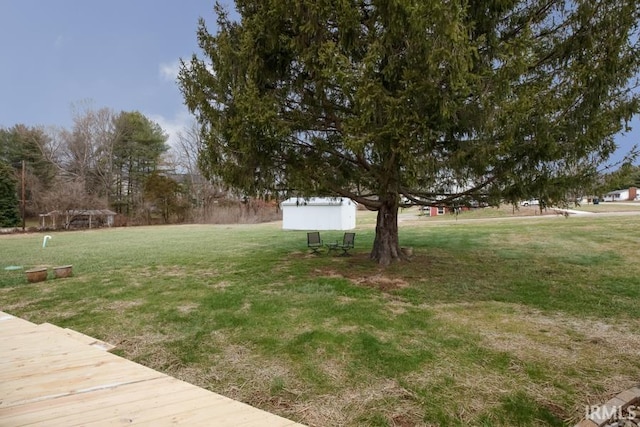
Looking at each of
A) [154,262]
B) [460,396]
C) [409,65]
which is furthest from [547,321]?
[154,262]

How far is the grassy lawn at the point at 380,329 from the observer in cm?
317

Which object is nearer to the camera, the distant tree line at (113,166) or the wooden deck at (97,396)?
the wooden deck at (97,396)

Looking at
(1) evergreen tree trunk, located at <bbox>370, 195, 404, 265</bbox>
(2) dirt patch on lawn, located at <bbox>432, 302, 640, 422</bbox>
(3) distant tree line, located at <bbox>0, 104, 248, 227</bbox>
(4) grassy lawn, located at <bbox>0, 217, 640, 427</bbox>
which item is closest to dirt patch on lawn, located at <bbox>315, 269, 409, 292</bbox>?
(4) grassy lawn, located at <bbox>0, 217, 640, 427</bbox>

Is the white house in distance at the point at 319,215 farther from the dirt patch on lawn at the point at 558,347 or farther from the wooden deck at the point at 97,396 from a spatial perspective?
the wooden deck at the point at 97,396


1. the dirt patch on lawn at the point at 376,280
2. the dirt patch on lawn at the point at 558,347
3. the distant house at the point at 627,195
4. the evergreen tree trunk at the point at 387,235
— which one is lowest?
the dirt patch on lawn at the point at 558,347

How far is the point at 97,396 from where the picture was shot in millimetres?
2596

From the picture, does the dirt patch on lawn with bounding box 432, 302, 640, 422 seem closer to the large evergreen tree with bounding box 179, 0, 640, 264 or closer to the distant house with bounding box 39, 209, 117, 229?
the large evergreen tree with bounding box 179, 0, 640, 264

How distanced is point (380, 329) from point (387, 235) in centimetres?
442

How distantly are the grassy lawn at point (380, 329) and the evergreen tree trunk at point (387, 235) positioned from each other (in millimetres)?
398

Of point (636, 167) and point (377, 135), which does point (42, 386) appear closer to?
point (377, 135)

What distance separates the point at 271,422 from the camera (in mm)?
2250

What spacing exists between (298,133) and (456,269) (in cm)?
495

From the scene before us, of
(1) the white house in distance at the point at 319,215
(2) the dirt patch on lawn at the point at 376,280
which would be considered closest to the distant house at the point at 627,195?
(1) the white house in distance at the point at 319,215

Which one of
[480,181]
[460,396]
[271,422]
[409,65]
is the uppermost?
[409,65]
